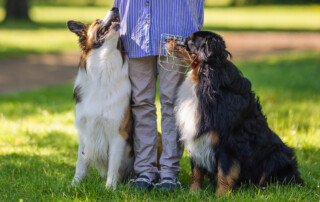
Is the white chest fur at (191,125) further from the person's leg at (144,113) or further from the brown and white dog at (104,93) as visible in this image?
the brown and white dog at (104,93)

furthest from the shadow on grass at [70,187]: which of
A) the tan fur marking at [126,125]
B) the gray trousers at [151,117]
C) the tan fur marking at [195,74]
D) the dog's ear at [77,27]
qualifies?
the dog's ear at [77,27]

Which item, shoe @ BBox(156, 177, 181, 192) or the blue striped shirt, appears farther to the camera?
shoe @ BBox(156, 177, 181, 192)

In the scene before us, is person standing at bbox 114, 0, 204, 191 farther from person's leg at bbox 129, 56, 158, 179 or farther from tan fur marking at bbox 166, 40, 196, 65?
tan fur marking at bbox 166, 40, 196, 65

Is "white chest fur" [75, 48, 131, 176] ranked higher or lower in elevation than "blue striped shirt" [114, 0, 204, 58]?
lower

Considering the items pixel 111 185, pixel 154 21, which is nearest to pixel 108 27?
pixel 154 21

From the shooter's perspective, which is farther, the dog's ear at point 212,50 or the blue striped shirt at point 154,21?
the blue striped shirt at point 154,21

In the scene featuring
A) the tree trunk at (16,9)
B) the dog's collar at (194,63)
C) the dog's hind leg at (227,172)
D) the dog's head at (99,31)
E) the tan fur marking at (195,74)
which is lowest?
the dog's hind leg at (227,172)

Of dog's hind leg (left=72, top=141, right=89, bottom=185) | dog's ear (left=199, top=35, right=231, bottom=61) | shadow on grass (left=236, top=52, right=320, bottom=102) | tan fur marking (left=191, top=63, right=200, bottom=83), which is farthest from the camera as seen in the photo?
shadow on grass (left=236, top=52, right=320, bottom=102)

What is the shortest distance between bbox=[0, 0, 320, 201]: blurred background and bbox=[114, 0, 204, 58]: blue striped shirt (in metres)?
1.44

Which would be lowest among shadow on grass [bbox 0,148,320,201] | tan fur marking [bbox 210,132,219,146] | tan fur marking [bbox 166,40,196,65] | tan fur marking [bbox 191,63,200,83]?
shadow on grass [bbox 0,148,320,201]

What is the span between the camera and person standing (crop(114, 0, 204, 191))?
4.12m

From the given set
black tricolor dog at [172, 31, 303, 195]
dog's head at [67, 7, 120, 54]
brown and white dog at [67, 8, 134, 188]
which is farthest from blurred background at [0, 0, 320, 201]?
dog's head at [67, 7, 120, 54]

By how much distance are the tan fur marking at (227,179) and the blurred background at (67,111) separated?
4.1 inches

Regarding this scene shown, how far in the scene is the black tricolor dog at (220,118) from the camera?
387 cm
